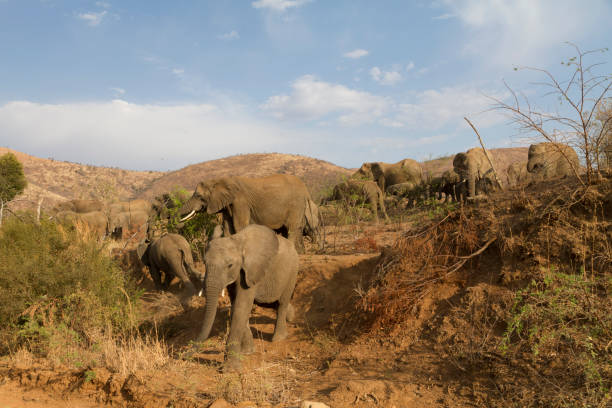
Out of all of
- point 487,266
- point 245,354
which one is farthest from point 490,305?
point 245,354

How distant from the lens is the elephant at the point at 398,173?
71.3 feet

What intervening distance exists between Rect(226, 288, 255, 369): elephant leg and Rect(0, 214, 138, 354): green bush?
2.43 m

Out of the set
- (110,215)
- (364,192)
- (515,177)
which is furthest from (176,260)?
(110,215)

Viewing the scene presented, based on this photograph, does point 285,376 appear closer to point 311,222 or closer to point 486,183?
point 311,222

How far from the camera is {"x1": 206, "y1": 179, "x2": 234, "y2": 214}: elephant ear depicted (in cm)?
1003

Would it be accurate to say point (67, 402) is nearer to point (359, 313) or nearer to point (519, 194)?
point (359, 313)

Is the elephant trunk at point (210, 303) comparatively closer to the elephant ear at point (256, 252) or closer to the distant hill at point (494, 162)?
the elephant ear at point (256, 252)

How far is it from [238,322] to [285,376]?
96 cm

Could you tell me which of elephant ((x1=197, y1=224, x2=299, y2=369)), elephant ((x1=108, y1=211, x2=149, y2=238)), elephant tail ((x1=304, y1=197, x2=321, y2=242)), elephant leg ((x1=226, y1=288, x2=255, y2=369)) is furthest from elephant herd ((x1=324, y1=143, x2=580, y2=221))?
elephant leg ((x1=226, y1=288, x2=255, y2=369))

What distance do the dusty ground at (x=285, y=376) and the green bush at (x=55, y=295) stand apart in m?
0.67

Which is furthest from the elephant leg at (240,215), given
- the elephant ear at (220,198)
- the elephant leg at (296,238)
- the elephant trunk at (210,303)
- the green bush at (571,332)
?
the green bush at (571,332)

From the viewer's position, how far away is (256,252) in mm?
6004

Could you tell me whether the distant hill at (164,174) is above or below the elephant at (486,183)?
above

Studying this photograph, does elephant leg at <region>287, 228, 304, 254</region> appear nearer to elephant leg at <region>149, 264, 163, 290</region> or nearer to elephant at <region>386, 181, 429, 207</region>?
elephant leg at <region>149, 264, 163, 290</region>
